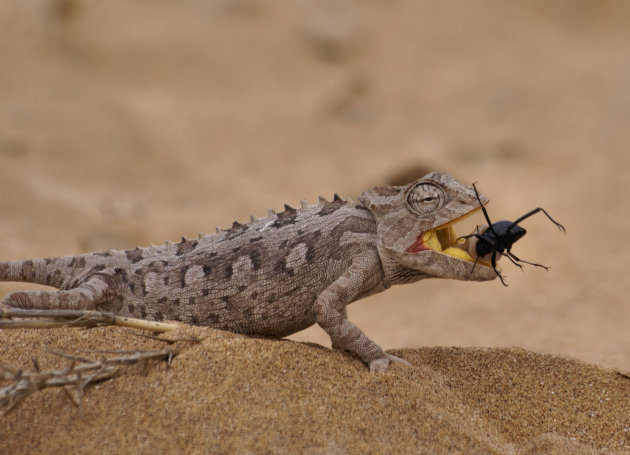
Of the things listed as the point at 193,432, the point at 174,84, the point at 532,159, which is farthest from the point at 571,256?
the point at 174,84

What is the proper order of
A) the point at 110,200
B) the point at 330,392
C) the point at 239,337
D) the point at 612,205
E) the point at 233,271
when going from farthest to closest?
the point at 110,200, the point at 612,205, the point at 233,271, the point at 239,337, the point at 330,392

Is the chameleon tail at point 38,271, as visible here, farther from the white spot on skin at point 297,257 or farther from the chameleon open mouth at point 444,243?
the chameleon open mouth at point 444,243

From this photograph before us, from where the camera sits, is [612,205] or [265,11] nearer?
[612,205]

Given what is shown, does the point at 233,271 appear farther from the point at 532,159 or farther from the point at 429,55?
the point at 429,55

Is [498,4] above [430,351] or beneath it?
above

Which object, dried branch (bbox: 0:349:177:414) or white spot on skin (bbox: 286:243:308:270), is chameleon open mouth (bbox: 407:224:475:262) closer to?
white spot on skin (bbox: 286:243:308:270)

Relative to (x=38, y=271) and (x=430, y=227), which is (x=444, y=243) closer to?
(x=430, y=227)
